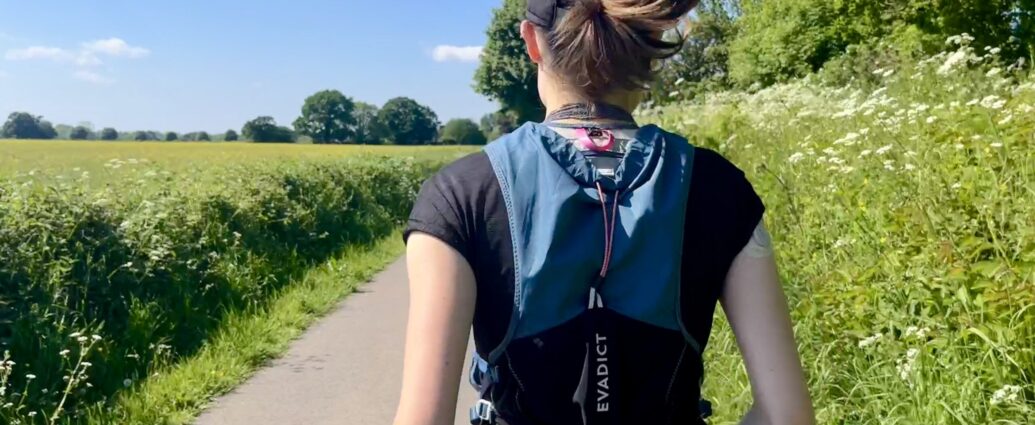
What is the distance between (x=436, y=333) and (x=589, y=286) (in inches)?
9.2

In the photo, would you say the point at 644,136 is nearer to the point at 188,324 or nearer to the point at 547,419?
the point at 547,419

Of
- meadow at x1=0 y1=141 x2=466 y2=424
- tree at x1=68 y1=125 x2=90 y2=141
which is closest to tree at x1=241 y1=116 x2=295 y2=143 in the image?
tree at x1=68 y1=125 x2=90 y2=141

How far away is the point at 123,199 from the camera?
8.50m

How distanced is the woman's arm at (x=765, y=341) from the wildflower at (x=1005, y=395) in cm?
201

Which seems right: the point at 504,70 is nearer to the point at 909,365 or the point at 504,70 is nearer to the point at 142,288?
the point at 142,288

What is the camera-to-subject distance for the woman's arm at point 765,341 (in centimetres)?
146

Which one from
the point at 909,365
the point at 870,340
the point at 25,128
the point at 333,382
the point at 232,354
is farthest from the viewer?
the point at 25,128

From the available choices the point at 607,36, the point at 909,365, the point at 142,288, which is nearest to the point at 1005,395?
the point at 909,365

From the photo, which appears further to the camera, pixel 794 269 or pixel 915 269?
pixel 794 269

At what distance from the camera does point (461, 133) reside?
233 ft

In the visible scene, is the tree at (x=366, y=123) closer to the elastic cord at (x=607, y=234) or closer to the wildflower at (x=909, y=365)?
the wildflower at (x=909, y=365)

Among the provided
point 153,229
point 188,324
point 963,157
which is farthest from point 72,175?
point 963,157

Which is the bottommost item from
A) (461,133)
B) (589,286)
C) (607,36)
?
(461,133)

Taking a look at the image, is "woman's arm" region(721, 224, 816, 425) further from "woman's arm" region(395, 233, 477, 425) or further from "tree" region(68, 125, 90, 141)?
"tree" region(68, 125, 90, 141)
